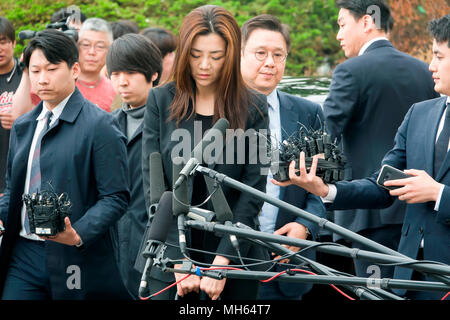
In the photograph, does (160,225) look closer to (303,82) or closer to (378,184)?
(378,184)

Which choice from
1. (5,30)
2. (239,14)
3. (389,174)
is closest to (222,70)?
(389,174)

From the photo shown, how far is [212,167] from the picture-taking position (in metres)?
4.01

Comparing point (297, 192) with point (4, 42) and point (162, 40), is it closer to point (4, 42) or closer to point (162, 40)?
point (162, 40)

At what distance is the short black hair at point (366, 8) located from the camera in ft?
19.8

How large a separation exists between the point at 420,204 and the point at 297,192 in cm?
94

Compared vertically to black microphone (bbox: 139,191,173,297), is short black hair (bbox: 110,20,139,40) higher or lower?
higher

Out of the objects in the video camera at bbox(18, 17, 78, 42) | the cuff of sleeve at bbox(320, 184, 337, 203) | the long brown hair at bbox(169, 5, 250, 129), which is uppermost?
the video camera at bbox(18, 17, 78, 42)

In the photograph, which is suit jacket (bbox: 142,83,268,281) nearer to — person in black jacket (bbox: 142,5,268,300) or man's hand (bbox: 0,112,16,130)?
person in black jacket (bbox: 142,5,268,300)

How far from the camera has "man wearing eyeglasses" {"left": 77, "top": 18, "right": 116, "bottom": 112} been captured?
7297mm

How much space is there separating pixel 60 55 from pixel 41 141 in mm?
529

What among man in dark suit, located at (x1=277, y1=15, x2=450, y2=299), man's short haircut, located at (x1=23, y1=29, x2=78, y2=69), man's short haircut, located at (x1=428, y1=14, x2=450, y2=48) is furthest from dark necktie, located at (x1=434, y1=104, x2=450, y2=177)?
man's short haircut, located at (x1=23, y1=29, x2=78, y2=69)

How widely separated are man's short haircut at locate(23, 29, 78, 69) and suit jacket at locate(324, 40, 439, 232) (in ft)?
5.97

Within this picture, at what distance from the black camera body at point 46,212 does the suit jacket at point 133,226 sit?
1128mm
